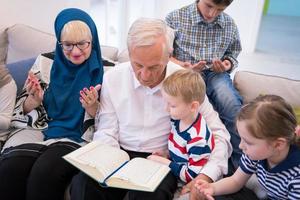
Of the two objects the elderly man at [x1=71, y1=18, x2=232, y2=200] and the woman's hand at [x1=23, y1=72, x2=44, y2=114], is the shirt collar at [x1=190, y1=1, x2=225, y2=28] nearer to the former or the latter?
the elderly man at [x1=71, y1=18, x2=232, y2=200]

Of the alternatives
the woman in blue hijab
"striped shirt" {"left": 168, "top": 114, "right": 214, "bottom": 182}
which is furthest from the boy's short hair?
the woman in blue hijab

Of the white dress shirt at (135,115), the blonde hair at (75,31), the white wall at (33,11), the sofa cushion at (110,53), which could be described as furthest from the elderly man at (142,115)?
the white wall at (33,11)

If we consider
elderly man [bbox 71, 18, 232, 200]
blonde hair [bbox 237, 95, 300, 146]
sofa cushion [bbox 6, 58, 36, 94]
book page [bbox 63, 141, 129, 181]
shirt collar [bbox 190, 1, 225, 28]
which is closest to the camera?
blonde hair [bbox 237, 95, 300, 146]

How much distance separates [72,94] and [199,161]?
25.8 inches

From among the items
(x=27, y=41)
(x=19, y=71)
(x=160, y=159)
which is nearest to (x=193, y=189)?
(x=160, y=159)

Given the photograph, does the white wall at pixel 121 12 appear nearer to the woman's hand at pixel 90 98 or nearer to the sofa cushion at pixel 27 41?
the sofa cushion at pixel 27 41

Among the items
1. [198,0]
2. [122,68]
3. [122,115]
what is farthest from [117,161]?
[198,0]

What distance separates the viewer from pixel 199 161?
118cm

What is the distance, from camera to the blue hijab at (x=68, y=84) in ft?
4.71

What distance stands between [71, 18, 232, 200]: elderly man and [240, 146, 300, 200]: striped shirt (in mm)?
181

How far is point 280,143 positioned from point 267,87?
72 centimetres

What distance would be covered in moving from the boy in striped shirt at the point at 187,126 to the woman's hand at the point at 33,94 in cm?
62

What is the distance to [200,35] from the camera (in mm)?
1859

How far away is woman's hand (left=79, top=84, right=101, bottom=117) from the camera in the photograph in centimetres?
133
